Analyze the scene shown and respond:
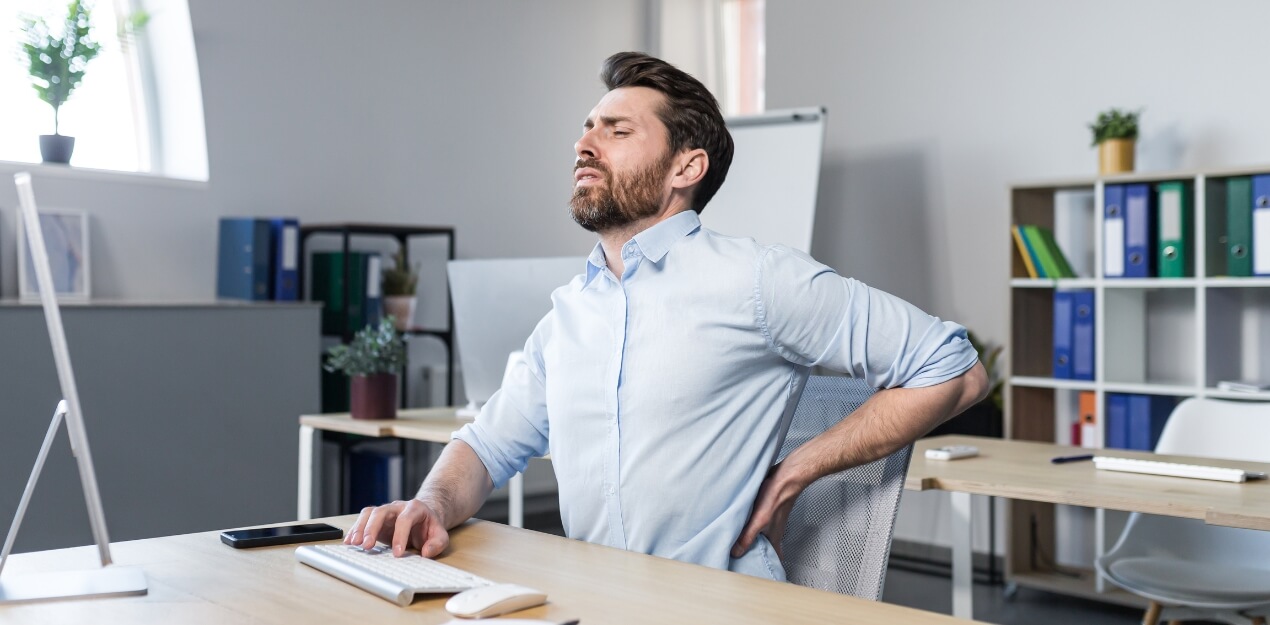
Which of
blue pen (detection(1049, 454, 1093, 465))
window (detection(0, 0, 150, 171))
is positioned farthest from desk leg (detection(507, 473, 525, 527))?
window (detection(0, 0, 150, 171))

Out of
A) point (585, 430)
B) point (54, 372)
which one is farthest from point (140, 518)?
point (585, 430)

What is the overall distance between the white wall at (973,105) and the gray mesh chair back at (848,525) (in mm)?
2904

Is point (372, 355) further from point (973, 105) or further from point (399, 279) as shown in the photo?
A: point (973, 105)

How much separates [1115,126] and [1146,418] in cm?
98

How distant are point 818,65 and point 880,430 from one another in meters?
3.84

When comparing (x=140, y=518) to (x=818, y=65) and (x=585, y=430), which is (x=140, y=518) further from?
(x=818, y=65)

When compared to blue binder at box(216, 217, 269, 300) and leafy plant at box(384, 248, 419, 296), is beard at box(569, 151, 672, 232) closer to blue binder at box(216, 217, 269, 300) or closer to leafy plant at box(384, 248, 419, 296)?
blue binder at box(216, 217, 269, 300)

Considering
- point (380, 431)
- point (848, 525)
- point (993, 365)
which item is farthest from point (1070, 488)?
point (993, 365)

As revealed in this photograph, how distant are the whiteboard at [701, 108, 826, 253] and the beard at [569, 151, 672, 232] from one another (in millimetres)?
2907

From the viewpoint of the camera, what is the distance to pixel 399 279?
4875 millimetres

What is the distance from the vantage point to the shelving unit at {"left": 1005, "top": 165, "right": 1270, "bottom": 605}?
3.85m

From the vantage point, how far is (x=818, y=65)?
5.17m

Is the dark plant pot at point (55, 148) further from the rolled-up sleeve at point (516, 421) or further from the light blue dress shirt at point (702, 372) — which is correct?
the light blue dress shirt at point (702, 372)

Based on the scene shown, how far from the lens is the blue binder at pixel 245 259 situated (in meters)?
4.43
